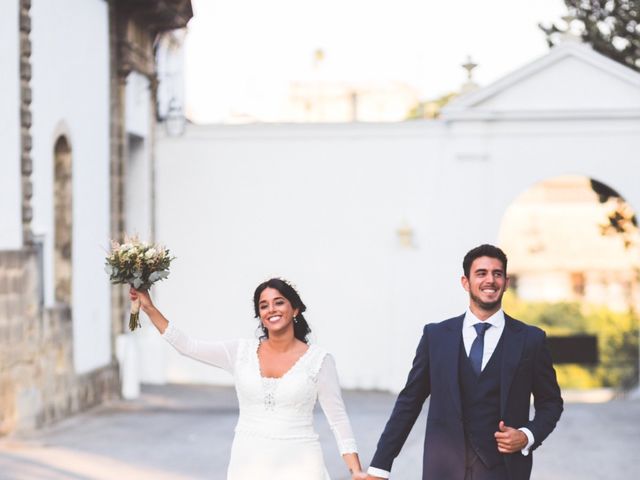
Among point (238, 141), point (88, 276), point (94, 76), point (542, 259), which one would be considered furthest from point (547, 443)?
point (542, 259)

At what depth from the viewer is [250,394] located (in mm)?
6145

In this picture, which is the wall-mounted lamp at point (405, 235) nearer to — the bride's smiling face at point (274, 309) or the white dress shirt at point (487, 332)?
the bride's smiling face at point (274, 309)

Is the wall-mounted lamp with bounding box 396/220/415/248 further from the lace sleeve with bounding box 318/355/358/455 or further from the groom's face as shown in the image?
the groom's face

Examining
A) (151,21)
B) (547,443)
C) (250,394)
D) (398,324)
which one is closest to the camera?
(250,394)

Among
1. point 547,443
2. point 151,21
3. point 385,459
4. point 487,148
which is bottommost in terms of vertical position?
point 547,443

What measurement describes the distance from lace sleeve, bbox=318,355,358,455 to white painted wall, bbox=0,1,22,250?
8.11 metres

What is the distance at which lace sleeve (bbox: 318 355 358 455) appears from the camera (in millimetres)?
6230

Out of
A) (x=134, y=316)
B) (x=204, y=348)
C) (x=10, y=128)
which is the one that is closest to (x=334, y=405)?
(x=204, y=348)

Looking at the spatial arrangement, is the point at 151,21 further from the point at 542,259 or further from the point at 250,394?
the point at 542,259

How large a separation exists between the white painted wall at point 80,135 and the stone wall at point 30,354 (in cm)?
52

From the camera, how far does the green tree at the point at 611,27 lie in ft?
73.4

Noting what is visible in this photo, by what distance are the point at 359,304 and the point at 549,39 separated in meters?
6.09

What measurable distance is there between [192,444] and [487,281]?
8917 mm

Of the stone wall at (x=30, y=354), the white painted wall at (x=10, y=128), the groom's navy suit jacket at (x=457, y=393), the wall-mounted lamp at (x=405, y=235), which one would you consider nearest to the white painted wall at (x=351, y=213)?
the wall-mounted lamp at (x=405, y=235)
